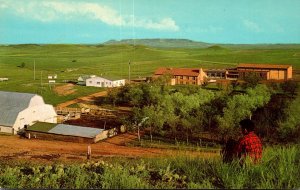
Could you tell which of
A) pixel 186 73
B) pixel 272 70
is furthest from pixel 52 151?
pixel 272 70

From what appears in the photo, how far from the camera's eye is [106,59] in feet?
23.0

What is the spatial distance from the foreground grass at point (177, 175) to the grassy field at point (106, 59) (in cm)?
243

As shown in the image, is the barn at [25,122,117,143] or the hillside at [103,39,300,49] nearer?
the hillside at [103,39,300,49]

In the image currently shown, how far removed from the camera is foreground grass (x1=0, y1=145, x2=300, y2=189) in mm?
3418

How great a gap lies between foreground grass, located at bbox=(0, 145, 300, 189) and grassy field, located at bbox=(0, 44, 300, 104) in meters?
2.43

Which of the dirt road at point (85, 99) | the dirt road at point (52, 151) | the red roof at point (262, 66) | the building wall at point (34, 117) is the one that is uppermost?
the red roof at point (262, 66)

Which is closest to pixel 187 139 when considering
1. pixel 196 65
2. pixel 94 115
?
pixel 94 115

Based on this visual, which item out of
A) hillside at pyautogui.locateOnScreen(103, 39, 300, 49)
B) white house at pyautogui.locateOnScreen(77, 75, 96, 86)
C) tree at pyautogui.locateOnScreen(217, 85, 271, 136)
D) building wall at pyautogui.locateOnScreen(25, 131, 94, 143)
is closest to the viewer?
hillside at pyautogui.locateOnScreen(103, 39, 300, 49)

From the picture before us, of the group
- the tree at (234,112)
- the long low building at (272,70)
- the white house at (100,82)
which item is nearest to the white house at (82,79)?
the white house at (100,82)

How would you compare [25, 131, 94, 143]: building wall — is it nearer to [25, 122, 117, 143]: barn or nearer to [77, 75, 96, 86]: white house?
[25, 122, 117, 143]: barn

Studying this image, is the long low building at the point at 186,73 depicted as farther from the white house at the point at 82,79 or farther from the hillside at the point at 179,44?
the white house at the point at 82,79

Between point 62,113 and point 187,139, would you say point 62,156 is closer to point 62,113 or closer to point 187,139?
point 62,113

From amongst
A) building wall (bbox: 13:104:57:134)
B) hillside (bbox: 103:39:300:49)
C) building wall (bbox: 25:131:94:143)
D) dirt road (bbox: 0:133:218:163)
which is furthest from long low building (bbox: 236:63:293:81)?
building wall (bbox: 13:104:57:134)

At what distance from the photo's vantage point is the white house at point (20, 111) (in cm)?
930
